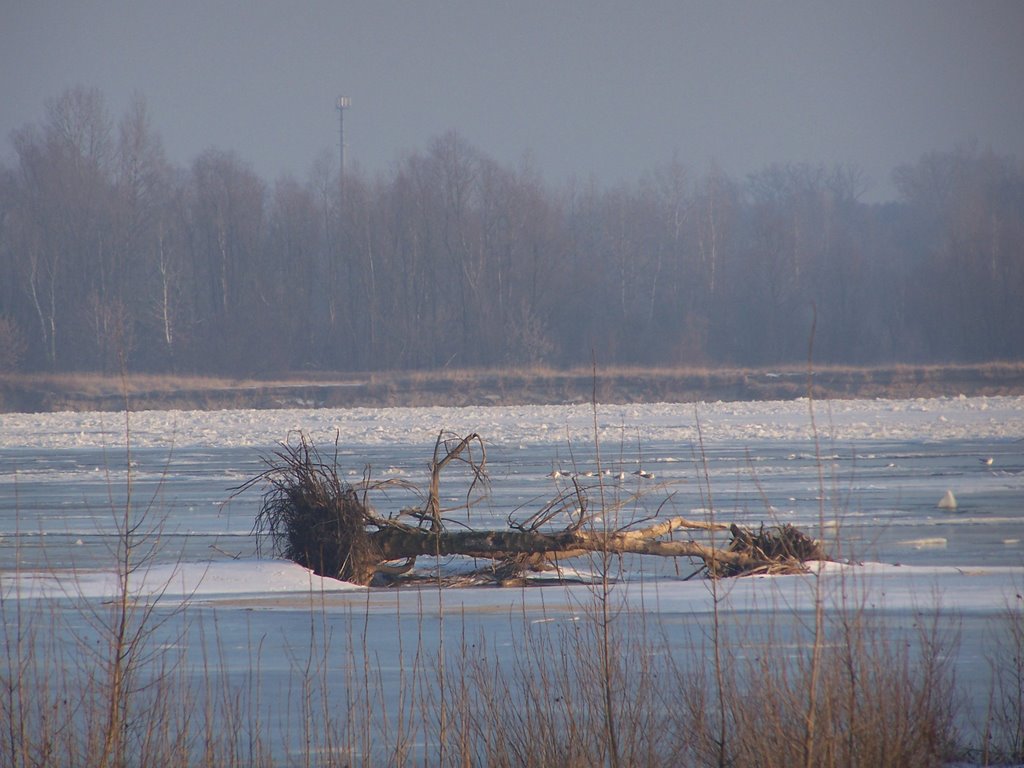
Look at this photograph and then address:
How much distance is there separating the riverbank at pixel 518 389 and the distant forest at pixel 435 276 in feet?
24.9

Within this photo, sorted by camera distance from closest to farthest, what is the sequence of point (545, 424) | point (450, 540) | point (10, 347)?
point (450, 540)
point (545, 424)
point (10, 347)

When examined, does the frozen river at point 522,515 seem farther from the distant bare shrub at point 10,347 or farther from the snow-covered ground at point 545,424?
the distant bare shrub at point 10,347

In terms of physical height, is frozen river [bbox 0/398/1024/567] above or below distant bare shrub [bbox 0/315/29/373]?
below

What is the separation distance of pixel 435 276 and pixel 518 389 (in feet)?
59.5

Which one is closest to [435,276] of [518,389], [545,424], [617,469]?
[518,389]

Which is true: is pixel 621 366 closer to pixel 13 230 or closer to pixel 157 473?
pixel 13 230

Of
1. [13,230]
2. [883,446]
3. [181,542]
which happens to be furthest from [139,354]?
[181,542]

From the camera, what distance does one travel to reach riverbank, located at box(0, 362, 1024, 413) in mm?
48719

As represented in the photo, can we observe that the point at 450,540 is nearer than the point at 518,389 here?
Result: Yes

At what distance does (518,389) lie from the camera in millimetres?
51938

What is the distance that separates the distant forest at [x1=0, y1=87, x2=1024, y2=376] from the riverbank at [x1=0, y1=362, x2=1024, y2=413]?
7584 mm

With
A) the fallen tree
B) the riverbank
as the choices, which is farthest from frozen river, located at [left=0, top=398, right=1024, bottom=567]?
the riverbank

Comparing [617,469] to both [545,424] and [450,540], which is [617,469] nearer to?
[450,540]

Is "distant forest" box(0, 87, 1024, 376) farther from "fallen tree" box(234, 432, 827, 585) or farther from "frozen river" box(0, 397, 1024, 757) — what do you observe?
"fallen tree" box(234, 432, 827, 585)
